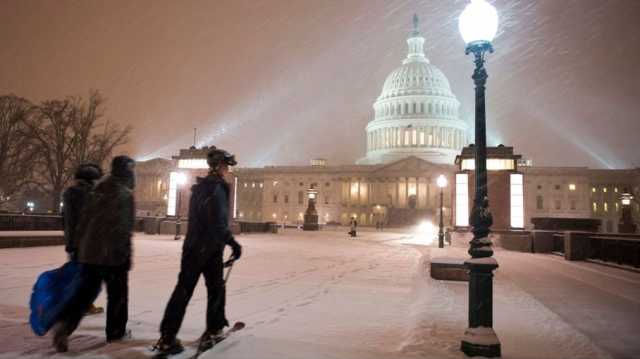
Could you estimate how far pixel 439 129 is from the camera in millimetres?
124875

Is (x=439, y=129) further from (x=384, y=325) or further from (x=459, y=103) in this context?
(x=384, y=325)

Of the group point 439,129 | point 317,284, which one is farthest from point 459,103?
point 317,284

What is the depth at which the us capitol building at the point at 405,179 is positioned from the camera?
4097 inches

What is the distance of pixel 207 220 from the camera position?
547 centimetres

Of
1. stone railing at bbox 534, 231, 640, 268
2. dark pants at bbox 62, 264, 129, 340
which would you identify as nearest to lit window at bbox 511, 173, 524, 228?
stone railing at bbox 534, 231, 640, 268

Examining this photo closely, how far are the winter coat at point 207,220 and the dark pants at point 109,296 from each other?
0.99 metres

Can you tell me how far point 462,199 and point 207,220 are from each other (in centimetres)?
2212

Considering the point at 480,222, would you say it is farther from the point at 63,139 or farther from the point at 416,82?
the point at 416,82

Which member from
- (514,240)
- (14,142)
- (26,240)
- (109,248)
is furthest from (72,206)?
(14,142)

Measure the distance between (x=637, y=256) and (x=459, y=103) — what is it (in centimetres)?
12087

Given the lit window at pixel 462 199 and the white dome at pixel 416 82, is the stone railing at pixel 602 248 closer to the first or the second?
the lit window at pixel 462 199

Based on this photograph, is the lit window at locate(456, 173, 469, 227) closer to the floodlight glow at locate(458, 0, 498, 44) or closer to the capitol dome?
the floodlight glow at locate(458, 0, 498, 44)

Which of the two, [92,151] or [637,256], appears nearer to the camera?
[637,256]

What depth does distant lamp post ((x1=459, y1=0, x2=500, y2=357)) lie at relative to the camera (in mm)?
5633
